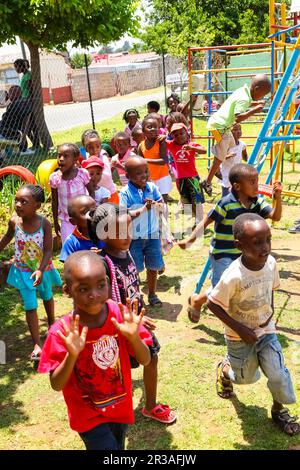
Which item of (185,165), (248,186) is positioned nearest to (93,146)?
(185,165)

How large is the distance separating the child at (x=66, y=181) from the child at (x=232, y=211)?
147cm

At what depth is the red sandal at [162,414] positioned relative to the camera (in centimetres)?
308

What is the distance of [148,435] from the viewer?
3.00 metres

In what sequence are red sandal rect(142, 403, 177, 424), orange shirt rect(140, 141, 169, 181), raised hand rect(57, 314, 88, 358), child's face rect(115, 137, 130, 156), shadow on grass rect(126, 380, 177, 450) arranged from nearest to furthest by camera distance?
raised hand rect(57, 314, 88, 358) < shadow on grass rect(126, 380, 177, 450) < red sandal rect(142, 403, 177, 424) < orange shirt rect(140, 141, 169, 181) < child's face rect(115, 137, 130, 156)

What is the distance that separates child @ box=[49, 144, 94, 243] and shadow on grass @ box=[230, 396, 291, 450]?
7.90ft

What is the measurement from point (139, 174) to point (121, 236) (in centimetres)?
150

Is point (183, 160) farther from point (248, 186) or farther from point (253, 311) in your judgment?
point (253, 311)

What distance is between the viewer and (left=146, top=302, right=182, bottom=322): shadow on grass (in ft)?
14.8

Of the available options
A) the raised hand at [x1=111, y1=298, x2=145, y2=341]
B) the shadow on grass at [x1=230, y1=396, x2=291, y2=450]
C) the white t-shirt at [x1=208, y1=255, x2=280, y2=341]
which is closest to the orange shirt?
the white t-shirt at [x1=208, y1=255, x2=280, y2=341]

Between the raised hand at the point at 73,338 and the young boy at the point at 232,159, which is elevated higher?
the raised hand at the point at 73,338

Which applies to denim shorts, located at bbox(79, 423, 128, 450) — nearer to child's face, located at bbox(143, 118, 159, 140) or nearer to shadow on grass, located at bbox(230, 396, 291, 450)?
shadow on grass, located at bbox(230, 396, 291, 450)

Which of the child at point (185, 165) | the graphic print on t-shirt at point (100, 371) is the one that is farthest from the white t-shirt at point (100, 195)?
the graphic print on t-shirt at point (100, 371)

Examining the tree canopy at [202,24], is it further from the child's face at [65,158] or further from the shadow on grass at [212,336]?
the shadow on grass at [212,336]
